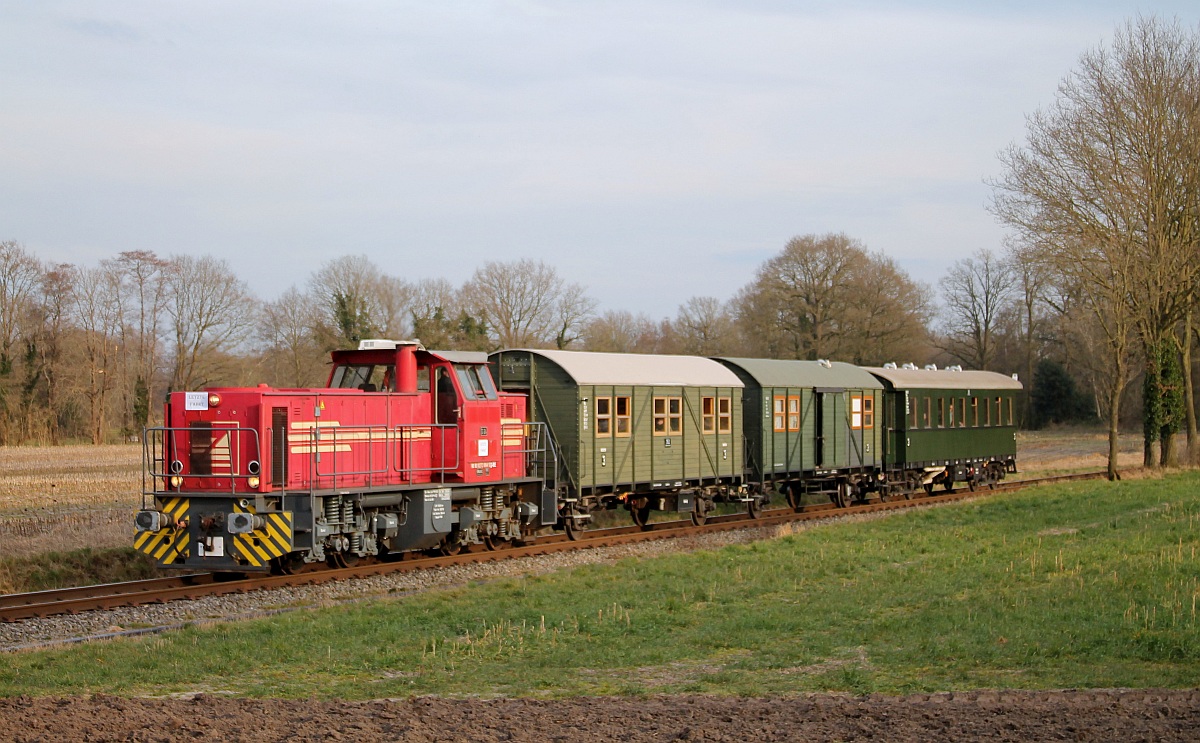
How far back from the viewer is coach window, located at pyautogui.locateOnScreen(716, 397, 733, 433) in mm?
24328

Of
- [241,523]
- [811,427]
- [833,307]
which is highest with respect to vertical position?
[833,307]

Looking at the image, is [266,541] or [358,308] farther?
[358,308]

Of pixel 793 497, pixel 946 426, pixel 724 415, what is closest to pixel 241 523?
pixel 724 415

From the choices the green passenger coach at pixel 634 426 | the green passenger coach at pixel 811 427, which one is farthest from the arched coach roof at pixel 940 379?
the green passenger coach at pixel 634 426

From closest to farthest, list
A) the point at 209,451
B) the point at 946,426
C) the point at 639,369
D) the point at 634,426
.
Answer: the point at 209,451, the point at 634,426, the point at 639,369, the point at 946,426

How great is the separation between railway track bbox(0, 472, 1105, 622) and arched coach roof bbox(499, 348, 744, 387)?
3.09 meters

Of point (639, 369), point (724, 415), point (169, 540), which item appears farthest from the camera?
point (724, 415)

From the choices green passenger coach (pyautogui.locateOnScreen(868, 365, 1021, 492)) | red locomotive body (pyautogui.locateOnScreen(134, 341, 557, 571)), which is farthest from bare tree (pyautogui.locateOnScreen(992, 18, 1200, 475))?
red locomotive body (pyautogui.locateOnScreen(134, 341, 557, 571))

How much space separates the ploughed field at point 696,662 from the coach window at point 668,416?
5.63m

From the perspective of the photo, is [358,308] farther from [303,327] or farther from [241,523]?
[241,523]

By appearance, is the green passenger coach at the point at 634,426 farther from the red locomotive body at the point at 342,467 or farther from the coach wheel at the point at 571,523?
the red locomotive body at the point at 342,467

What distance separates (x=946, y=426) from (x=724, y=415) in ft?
35.8

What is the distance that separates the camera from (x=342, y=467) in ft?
54.2

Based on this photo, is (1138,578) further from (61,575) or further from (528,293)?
(528,293)
